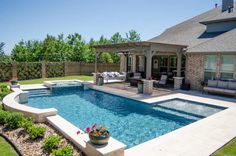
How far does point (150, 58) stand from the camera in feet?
44.7

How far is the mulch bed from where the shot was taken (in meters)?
5.25

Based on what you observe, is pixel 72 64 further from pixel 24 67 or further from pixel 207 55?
pixel 207 55

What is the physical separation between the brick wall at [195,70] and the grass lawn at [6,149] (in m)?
13.8

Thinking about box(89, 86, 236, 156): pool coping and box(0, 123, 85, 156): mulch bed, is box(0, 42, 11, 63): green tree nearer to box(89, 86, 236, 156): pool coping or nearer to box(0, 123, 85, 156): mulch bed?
box(0, 123, 85, 156): mulch bed

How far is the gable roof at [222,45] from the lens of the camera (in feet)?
44.5

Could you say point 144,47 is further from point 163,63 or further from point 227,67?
point 163,63

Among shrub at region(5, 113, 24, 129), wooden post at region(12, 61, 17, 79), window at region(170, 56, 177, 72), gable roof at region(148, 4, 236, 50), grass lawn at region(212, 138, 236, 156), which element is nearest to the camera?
grass lawn at region(212, 138, 236, 156)

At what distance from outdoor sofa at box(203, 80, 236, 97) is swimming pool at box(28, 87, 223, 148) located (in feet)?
9.45

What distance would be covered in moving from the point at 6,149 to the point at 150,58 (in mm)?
10398

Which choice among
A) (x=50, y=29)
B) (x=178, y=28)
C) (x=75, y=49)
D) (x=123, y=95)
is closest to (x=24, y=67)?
(x=75, y=49)

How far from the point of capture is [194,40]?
18.1 metres

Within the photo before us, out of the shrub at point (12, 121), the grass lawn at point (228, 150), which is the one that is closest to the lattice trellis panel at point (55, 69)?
the shrub at point (12, 121)

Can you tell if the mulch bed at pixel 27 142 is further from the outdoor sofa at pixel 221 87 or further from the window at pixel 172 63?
the window at pixel 172 63

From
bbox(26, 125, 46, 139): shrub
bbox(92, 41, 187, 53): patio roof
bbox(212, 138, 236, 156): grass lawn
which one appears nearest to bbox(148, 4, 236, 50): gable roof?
bbox(92, 41, 187, 53): patio roof
